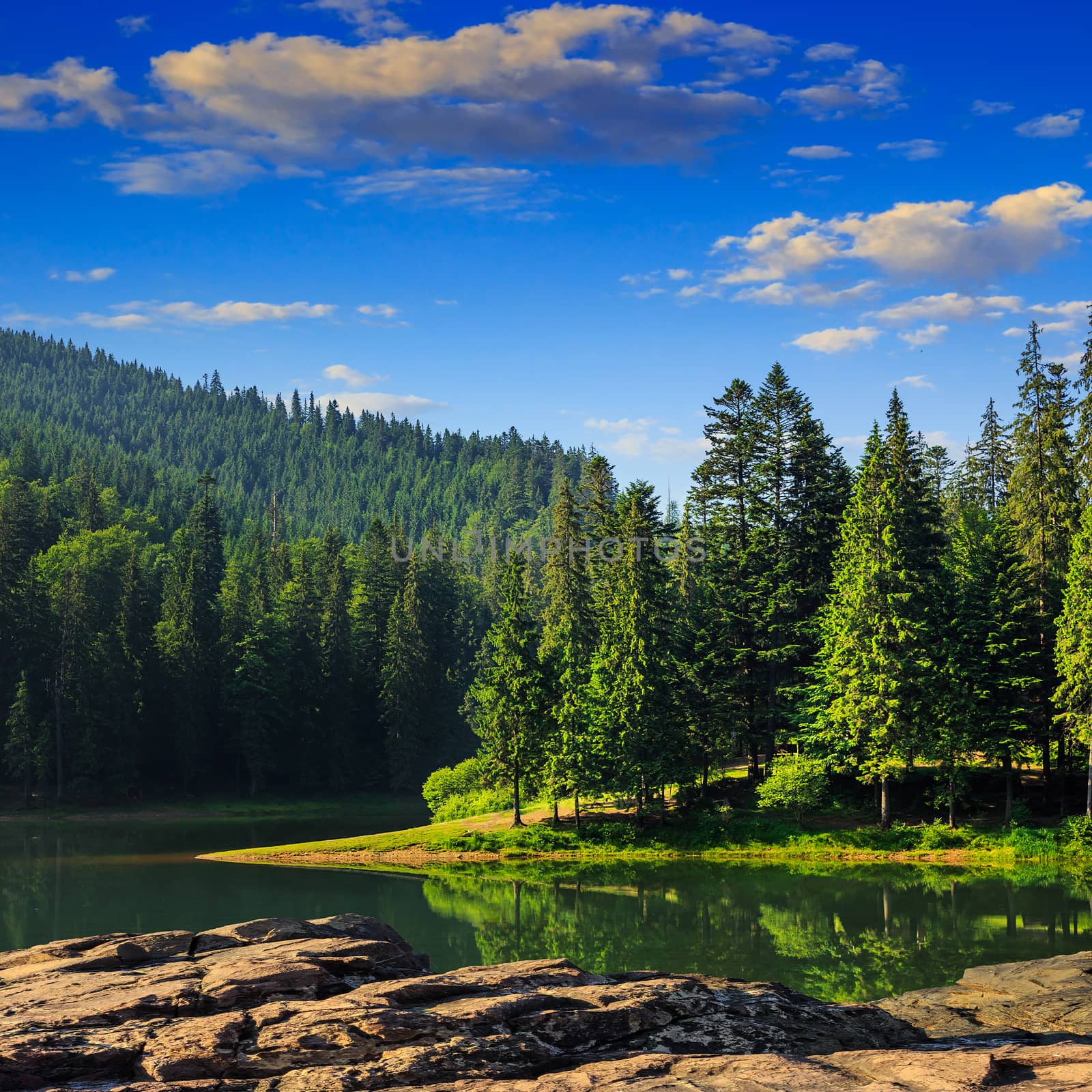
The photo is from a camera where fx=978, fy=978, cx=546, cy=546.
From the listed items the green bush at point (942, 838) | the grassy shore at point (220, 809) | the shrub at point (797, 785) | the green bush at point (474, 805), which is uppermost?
the shrub at point (797, 785)

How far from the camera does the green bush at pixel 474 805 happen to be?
2280 inches

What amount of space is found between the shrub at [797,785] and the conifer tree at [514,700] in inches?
463

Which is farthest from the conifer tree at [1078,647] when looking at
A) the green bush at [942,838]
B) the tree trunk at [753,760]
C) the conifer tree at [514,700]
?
the conifer tree at [514,700]

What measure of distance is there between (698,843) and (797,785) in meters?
5.57

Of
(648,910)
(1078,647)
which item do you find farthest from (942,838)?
(648,910)

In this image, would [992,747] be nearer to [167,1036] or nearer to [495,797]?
[495,797]

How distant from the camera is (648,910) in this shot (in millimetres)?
34969

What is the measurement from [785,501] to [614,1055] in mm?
45571

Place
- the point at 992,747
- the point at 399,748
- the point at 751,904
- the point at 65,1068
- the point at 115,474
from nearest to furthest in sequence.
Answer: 1. the point at 65,1068
2. the point at 751,904
3. the point at 992,747
4. the point at 399,748
5. the point at 115,474

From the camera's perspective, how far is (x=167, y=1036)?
1289cm

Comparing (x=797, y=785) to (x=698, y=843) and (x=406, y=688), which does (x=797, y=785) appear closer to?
(x=698, y=843)

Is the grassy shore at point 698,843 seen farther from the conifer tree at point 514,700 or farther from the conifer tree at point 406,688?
the conifer tree at point 406,688

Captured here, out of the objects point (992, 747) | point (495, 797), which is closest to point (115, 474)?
point (495, 797)

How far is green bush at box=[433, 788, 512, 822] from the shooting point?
5791 cm
